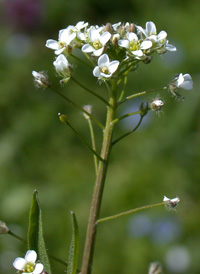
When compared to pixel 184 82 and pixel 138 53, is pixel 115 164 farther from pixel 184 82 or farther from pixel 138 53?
pixel 138 53

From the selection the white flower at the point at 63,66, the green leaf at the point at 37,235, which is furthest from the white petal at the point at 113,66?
the green leaf at the point at 37,235

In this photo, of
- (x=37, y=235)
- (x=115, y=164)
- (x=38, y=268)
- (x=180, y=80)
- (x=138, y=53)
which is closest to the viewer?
(x=38, y=268)

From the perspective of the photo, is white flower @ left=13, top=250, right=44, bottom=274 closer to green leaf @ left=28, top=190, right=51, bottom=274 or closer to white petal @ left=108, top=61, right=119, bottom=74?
green leaf @ left=28, top=190, right=51, bottom=274

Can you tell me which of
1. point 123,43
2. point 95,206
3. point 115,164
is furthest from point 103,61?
point 115,164

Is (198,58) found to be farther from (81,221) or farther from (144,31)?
(144,31)

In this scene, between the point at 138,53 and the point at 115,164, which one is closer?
the point at 138,53

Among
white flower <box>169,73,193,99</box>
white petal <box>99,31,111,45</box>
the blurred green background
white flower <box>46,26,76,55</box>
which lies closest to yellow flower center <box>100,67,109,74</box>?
white petal <box>99,31,111,45</box>

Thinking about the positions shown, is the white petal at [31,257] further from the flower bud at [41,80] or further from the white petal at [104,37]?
the white petal at [104,37]
